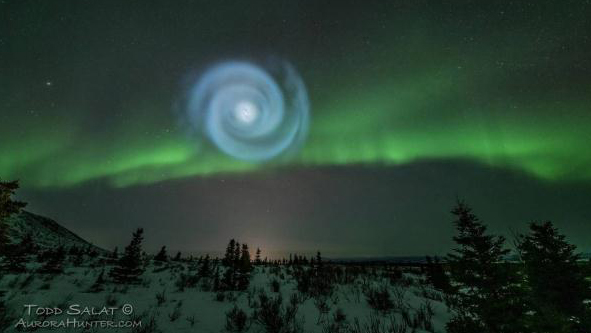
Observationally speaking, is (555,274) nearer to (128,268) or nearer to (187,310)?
(187,310)

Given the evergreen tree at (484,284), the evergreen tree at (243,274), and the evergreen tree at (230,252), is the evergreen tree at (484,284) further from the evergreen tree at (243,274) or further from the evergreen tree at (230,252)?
the evergreen tree at (230,252)

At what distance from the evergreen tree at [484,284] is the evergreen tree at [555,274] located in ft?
15.4

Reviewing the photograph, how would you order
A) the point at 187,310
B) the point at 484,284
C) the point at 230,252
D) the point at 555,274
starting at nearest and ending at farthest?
the point at 484,284, the point at 187,310, the point at 555,274, the point at 230,252

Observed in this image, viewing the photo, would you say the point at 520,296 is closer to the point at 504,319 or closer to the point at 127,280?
the point at 504,319

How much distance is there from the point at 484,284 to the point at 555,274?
27.8 feet

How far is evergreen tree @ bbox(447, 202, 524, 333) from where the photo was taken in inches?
195

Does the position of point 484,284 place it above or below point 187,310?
above

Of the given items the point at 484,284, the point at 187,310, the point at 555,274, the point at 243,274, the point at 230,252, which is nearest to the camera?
the point at 484,284

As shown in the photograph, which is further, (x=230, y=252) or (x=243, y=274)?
(x=230, y=252)

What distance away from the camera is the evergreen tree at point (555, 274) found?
9453 millimetres

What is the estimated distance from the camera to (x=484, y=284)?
5273mm

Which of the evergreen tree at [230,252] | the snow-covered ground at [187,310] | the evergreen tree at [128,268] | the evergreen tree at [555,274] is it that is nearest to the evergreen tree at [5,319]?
the snow-covered ground at [187,310]

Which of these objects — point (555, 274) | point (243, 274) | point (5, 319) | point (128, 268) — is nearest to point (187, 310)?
point (5, 319)

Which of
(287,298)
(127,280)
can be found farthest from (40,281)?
(287,298)
